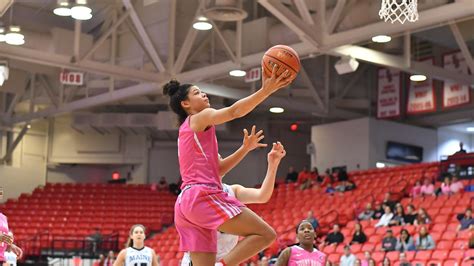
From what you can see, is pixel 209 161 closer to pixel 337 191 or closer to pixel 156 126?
pixel 337 191

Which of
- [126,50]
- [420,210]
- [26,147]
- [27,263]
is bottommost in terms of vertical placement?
[27,263]

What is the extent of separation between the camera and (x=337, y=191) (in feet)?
78.1

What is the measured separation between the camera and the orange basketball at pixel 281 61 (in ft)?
17.8

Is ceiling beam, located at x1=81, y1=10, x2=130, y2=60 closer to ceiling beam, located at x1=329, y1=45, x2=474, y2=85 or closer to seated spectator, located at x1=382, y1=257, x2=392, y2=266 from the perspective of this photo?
ceiling beam, located at x1=329, y1=45, x2=474, y2=85

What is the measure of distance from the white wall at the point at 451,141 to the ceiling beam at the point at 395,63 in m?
5.63

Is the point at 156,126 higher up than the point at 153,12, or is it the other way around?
the point at 153,12

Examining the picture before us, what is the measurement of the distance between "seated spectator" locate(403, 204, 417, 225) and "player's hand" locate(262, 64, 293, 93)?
13326 millimetres

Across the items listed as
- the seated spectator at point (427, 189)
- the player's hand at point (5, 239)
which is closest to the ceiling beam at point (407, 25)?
the seated spectator at point (427, 189)

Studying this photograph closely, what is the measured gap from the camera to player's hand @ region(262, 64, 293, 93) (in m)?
5.27

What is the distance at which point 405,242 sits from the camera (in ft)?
54.9

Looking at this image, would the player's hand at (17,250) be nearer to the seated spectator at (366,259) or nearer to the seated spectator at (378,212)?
the seated spectator at (366,259)

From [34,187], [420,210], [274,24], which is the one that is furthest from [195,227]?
[34,187]

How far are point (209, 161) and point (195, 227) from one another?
443 mm

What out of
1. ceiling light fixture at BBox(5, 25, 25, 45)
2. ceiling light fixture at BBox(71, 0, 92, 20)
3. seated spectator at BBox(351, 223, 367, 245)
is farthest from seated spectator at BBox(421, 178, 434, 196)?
ceiling light fixture at BBox(5, 25, 25, 45)
